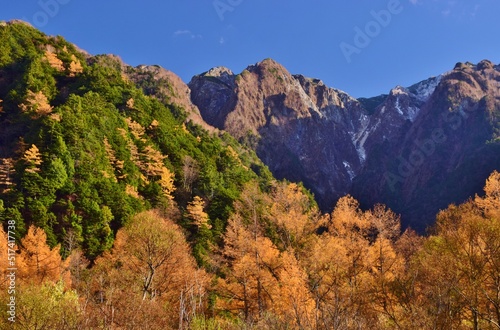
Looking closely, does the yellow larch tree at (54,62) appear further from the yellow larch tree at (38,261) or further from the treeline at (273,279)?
the yellow larch tree at (38,261)

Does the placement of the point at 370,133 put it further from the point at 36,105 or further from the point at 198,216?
the point at 36,105

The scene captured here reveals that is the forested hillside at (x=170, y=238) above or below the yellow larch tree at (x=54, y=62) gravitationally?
below

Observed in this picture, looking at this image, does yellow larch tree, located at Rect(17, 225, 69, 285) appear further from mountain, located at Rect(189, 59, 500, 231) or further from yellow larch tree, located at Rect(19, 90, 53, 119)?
mountain, located at Rect(189, 59, 500, 231)

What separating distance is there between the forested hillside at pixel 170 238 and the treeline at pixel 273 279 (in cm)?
12

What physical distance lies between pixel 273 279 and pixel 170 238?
396 inches

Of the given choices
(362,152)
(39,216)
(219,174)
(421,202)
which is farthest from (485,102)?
(39,216)

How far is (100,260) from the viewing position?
33250 millimetres

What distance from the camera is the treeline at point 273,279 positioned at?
13.5 m

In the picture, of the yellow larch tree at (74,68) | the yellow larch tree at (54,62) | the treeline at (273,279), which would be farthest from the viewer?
the yellow larch tree at (54,62)

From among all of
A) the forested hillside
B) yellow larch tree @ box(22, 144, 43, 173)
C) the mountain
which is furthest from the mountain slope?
the mountain

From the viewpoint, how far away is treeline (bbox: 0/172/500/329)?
13.5 metres

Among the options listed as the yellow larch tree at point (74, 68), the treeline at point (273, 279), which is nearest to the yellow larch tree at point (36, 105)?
the yellow larch tree at point (74, 68)

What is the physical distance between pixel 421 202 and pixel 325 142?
51.7 metres

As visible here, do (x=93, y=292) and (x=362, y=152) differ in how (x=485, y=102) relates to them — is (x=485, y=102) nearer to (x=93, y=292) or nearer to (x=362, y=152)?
(x=362, y=152)
